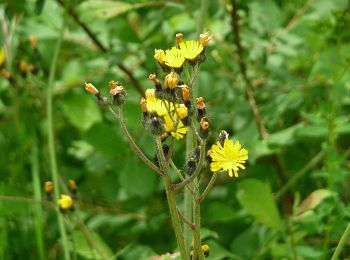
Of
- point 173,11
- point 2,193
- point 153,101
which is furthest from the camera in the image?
point 173,11

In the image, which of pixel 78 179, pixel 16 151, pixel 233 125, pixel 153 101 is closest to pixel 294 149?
pixel 233 125

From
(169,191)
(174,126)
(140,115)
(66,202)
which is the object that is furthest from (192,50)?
(140,115)

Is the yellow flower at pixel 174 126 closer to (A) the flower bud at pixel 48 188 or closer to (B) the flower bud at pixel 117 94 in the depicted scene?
(B) the flower bud at pixel 117 94

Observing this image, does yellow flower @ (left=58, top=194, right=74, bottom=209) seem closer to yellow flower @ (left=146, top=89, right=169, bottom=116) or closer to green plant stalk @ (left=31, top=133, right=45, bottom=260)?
green plant stalk @ (left=31, top=133, right=45, bottom=260)

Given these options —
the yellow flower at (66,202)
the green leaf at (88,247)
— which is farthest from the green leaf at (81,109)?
the yellow flower at (66,202)

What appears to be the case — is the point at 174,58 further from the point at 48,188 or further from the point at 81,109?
the point at 81,109

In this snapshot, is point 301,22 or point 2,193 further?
point 301,22

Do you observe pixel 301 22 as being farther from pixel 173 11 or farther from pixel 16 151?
pixel 16 151
